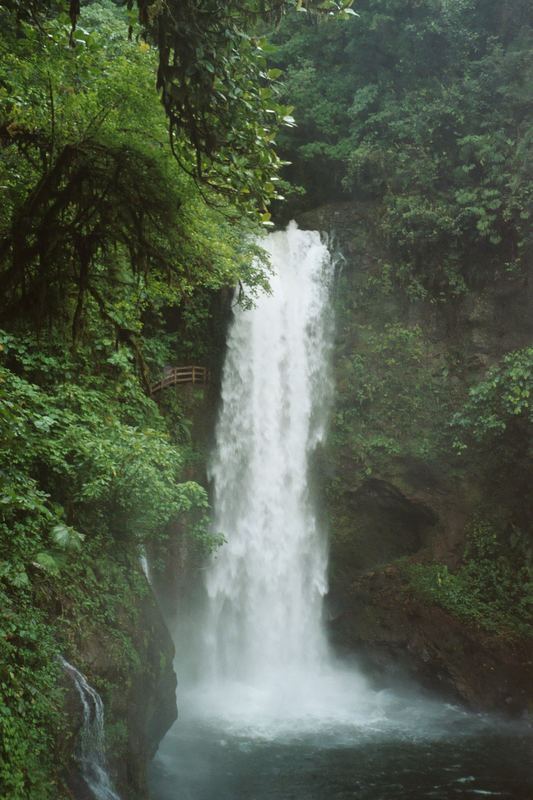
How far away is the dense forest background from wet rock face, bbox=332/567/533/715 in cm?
Result: 35

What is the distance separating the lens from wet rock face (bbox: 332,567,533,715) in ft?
39.4

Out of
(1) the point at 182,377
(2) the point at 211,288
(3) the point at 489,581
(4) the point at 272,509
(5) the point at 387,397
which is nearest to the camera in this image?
(3) the point at 489,581

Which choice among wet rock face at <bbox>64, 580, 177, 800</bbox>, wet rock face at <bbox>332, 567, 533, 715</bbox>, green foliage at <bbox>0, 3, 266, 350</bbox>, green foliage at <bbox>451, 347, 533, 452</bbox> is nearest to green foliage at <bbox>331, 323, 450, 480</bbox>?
green foliage at <bbox>451, 347, 533, 452</bbox>

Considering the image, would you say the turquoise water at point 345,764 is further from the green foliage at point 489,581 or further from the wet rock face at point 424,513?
the green foliage at point 489,581

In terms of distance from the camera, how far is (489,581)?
13.0 m

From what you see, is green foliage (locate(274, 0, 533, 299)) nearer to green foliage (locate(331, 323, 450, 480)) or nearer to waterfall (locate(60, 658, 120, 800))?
green foliage (locate(331, 323, 450, 480))

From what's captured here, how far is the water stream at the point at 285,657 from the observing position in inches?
360

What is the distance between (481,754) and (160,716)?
4825mm

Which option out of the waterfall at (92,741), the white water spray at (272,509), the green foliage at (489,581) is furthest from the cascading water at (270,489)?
the waterfall at (92,741)

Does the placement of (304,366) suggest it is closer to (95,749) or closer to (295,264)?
(295,264)

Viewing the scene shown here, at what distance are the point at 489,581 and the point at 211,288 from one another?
321 inches

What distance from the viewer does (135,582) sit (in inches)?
342

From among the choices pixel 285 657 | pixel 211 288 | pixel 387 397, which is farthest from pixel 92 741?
pixel 387 397

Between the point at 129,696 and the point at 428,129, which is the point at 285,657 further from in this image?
the point at 428,129
